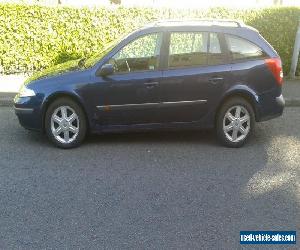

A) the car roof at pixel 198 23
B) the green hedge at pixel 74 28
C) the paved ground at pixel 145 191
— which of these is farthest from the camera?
the green hedge at pixel 74 28

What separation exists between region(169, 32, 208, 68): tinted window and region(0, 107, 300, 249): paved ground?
45.7 inches

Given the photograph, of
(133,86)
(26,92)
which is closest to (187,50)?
(133,86)

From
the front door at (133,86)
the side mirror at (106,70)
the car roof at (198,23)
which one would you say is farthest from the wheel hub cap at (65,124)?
the car roof at (198,23)

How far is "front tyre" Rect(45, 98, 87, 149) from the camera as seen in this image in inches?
216

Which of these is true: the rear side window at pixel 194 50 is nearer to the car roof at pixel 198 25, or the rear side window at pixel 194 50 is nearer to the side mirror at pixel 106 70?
the car roof at pixel 198 25

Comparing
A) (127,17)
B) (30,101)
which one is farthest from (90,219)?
(127,17)

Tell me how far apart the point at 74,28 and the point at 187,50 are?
4862 mm

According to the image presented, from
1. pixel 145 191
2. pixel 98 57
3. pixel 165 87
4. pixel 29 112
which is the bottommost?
pixel 145 191

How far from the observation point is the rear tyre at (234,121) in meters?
5.56

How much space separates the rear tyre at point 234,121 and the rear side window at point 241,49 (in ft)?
1.98

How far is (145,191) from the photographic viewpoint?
169 inches

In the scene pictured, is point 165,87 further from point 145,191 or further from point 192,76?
point 145,191

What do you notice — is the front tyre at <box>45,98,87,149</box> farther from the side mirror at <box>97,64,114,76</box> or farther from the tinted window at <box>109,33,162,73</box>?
the tinted window at <box>109,33,162,73</box>

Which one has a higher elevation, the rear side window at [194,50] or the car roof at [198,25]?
the car roof at [198,25]
